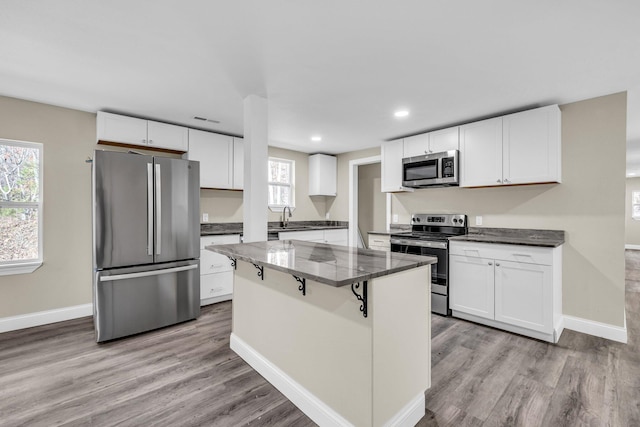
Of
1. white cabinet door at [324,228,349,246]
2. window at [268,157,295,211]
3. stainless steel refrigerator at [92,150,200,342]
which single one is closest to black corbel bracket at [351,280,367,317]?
stainless steel refrigerator at [92,150,200,342]

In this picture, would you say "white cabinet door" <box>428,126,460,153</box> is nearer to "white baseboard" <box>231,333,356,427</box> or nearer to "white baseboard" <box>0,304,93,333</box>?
"white baseboard" <box>231,333,356,427</box>

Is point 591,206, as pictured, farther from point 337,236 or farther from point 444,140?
point 337,236

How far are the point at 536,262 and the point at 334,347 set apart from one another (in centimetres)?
234

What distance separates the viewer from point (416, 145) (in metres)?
4.25

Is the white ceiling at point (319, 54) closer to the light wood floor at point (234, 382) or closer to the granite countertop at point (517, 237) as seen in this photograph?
the granite countertop at point (517, 237)

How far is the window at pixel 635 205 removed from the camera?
29.3ft

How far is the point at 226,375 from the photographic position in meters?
2.32

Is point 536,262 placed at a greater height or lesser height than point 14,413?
greater

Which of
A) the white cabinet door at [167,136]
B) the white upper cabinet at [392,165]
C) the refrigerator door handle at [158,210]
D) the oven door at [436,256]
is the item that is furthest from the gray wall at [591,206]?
the white cabinet door at [167,136]

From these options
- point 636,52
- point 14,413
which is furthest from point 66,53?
point 636,52

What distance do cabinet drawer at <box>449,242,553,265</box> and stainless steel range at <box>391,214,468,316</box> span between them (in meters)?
0.16

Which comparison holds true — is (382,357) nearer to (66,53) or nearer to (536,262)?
(536,262)

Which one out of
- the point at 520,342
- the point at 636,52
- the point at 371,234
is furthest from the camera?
the point at 371,234

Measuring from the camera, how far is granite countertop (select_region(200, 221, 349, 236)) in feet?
14.3
